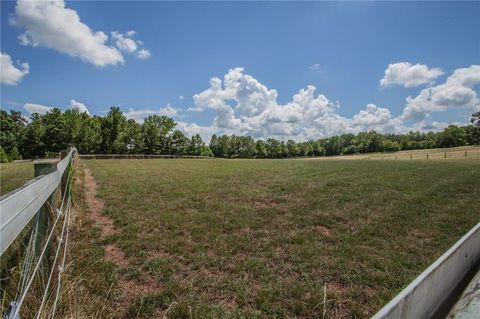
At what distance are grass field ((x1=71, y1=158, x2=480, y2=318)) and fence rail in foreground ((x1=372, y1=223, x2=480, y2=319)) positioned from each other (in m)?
1.02

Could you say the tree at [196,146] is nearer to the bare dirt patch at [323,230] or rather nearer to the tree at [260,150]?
the tree at [260,150]

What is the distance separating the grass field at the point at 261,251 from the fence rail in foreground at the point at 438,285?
40.2 inches

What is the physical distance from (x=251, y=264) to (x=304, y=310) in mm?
1136

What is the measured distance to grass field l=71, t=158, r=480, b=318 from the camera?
306 centimetres

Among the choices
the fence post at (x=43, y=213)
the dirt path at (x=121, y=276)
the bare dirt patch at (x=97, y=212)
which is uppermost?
the fence post at (x=43, y=213)

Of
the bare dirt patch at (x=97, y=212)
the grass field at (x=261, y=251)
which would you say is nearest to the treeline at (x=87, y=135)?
the bare dirt patch at (x=97, y=212)

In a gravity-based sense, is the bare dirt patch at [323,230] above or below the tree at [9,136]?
below

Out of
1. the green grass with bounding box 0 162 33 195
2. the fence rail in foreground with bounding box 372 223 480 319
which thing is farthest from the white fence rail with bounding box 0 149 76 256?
the green grass with bounding box 0 162 33 195

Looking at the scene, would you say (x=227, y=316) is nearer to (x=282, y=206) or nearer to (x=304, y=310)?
(x=304, y=310)

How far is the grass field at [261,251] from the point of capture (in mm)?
3059

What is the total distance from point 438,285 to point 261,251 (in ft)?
9.28

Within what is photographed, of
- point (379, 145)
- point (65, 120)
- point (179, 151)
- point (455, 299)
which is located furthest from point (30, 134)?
point (379, 145)

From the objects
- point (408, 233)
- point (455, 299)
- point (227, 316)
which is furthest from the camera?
point (408, 233)

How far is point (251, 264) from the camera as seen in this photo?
3.93 m
